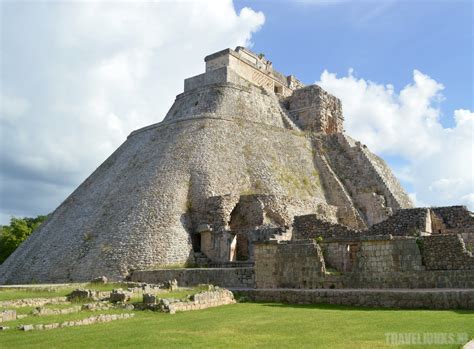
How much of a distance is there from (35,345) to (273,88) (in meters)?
43.3

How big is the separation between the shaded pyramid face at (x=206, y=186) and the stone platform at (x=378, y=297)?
1088cm

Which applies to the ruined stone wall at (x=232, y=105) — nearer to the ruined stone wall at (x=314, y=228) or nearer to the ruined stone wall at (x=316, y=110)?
the ruined stone wall at (x=316, y=110)

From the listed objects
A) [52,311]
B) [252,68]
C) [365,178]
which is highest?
[252,68]

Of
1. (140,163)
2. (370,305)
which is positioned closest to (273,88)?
(140,163)

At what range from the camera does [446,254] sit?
49.1 ft

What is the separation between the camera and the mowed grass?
28.3 feet

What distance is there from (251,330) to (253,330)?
4 cm

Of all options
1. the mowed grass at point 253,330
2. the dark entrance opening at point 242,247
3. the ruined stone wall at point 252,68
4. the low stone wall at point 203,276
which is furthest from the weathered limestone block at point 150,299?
the ruined stone wall at point 252,68

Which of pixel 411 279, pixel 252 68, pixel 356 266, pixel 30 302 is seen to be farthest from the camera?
pixel 252 68

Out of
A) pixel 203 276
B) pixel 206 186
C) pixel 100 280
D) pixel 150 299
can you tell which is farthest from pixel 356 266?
pixel 206 186

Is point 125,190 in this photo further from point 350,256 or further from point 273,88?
point 273,88

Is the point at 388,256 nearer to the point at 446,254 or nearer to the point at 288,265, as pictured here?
the point at 446,254

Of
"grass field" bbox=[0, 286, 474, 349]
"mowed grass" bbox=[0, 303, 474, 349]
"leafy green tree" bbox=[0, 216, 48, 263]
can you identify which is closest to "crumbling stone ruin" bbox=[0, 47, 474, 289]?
"grass field" bbox=[0, 286, 474, 349]

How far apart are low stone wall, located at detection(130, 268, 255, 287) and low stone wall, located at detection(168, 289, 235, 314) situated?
10.6 ft
